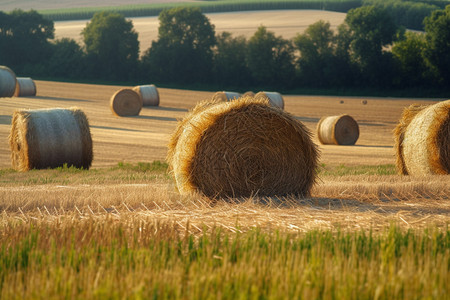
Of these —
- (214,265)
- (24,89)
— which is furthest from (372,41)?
(214,265)

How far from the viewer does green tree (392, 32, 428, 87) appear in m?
48.9

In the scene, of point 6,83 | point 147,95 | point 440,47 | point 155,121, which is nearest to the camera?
point 155,121

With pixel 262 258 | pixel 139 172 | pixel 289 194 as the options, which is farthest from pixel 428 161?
pixel 262 258

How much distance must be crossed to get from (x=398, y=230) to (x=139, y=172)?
8.75 meters

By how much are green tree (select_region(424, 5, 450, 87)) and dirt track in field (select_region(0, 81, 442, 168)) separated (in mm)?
7272

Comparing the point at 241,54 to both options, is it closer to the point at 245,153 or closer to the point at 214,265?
the point at 245,153

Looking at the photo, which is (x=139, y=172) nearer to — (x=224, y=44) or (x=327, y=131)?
(x=327, y=131)

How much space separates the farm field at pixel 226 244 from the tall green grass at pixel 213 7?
78.5m

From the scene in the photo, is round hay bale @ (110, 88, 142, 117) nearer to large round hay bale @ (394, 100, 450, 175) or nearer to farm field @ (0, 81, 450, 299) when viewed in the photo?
large round hay bale @ (394, 100, 450, 175)

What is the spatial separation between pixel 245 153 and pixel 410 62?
143ft

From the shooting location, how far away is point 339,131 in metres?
22.6

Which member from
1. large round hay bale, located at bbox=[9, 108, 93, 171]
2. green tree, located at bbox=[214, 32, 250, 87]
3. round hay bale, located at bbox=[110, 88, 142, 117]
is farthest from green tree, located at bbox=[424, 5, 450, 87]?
large round hay bale, located at bbox=[9, 108, 93, 171]

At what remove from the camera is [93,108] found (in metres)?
33.5

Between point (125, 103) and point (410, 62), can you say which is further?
point (410, 62)
